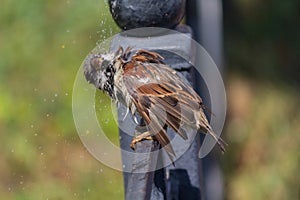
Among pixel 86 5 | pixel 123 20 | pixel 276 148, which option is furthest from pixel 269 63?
pixel 123 20

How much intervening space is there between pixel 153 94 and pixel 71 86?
1793 millimetres

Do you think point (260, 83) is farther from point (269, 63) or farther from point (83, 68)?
point (83, 68)

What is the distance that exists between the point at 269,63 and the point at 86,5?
812 millimetres

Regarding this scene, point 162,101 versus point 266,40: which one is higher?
point 162,101

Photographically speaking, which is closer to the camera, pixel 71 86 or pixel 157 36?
pixel 157 36

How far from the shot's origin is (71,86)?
9.94ft

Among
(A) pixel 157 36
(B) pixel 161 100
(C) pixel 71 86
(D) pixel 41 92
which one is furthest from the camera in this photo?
(D) pixel 41 92

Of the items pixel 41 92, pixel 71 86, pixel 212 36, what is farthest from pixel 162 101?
pixel 212 36

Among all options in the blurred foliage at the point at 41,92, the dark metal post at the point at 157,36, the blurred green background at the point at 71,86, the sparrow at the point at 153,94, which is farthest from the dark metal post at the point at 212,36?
the sparrow at the point at 153,94

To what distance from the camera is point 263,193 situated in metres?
3.21

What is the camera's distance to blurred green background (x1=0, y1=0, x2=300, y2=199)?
304 cm

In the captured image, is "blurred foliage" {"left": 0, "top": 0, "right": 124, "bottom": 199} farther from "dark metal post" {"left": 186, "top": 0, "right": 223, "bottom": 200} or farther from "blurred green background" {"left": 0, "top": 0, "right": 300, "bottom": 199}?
"dark metal post" {"left": 186, "top": 0, "right": 223, "bottom": 200}

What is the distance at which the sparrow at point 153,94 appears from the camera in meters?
1.25

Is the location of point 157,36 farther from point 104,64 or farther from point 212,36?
point 212,36
